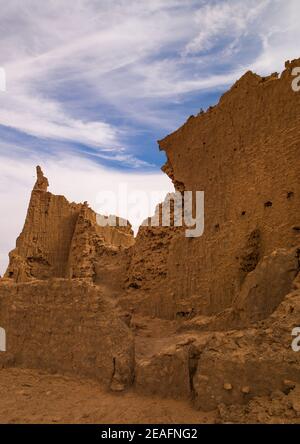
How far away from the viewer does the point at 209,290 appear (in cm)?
810

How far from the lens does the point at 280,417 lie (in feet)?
12.4

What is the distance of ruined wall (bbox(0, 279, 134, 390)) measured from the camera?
577 centimetres

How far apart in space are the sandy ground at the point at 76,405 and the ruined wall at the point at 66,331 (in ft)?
0.73

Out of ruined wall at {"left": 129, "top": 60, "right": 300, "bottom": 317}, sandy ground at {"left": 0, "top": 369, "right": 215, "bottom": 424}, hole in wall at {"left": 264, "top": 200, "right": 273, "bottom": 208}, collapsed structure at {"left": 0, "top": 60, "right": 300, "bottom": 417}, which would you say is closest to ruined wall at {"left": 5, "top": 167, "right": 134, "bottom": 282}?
collapsed structure at {"left": 0, "top": 60, "right": 300, "bottom": 417}

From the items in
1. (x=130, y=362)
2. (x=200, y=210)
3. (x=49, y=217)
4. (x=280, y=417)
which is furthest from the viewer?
(x=49, y=217)

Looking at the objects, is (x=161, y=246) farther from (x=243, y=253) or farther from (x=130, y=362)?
(x=130, y=362)

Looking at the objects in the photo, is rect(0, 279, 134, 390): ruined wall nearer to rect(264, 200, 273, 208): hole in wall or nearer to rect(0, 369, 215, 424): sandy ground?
rect(0, 369, 215, 424): sandy ground

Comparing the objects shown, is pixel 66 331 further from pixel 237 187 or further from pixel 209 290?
pixel 237 187

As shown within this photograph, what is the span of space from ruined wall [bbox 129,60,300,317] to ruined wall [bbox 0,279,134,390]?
9.37 feet

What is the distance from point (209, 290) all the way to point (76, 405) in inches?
154

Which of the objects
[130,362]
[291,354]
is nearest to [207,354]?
[291,354]
